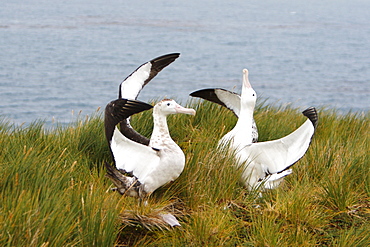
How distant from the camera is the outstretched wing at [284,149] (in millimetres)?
4152

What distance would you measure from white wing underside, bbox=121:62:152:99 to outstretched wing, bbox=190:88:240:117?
0.42 meters

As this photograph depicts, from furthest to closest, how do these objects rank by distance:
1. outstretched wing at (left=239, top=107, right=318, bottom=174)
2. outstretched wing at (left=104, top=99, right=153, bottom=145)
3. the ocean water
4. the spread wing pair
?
1. the ocean water
2. outstretched wing at (left=239, top=107, right=318, bottom=174)
3. the spread wing pair
4. outstretched wing at (left=104, top=99, right=153, bottom=145)

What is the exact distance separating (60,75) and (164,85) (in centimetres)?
515

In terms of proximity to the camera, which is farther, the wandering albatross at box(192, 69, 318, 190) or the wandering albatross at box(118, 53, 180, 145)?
the wandering albatross at box(118, 53, 180, 145)

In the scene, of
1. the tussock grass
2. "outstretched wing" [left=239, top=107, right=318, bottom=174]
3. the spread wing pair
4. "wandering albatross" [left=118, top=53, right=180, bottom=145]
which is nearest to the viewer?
the tussock grass

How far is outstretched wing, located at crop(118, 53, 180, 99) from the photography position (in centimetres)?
458

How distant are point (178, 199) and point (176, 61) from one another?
30.1 metres

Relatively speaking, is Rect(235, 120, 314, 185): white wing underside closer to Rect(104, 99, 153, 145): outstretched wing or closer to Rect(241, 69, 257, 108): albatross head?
Rect(241, 69, 257, 108): albatross head

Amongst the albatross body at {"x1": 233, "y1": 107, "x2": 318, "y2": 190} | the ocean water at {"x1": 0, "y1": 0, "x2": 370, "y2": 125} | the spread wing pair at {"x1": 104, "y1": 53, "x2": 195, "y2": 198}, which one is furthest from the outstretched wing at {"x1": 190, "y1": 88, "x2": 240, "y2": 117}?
the ocean water at {"x1": 0, "y1": 0, "x2": 370, "y2": 125}

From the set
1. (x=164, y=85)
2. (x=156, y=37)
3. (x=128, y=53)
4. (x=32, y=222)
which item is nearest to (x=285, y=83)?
(x=164, y=85)

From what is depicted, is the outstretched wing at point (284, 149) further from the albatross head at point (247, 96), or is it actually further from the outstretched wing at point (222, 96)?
the outstretched wing at point (222, 96)

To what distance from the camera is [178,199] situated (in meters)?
4.04

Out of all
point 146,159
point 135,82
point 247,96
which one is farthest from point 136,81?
point 146,159

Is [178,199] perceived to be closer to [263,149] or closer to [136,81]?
[263,149]
